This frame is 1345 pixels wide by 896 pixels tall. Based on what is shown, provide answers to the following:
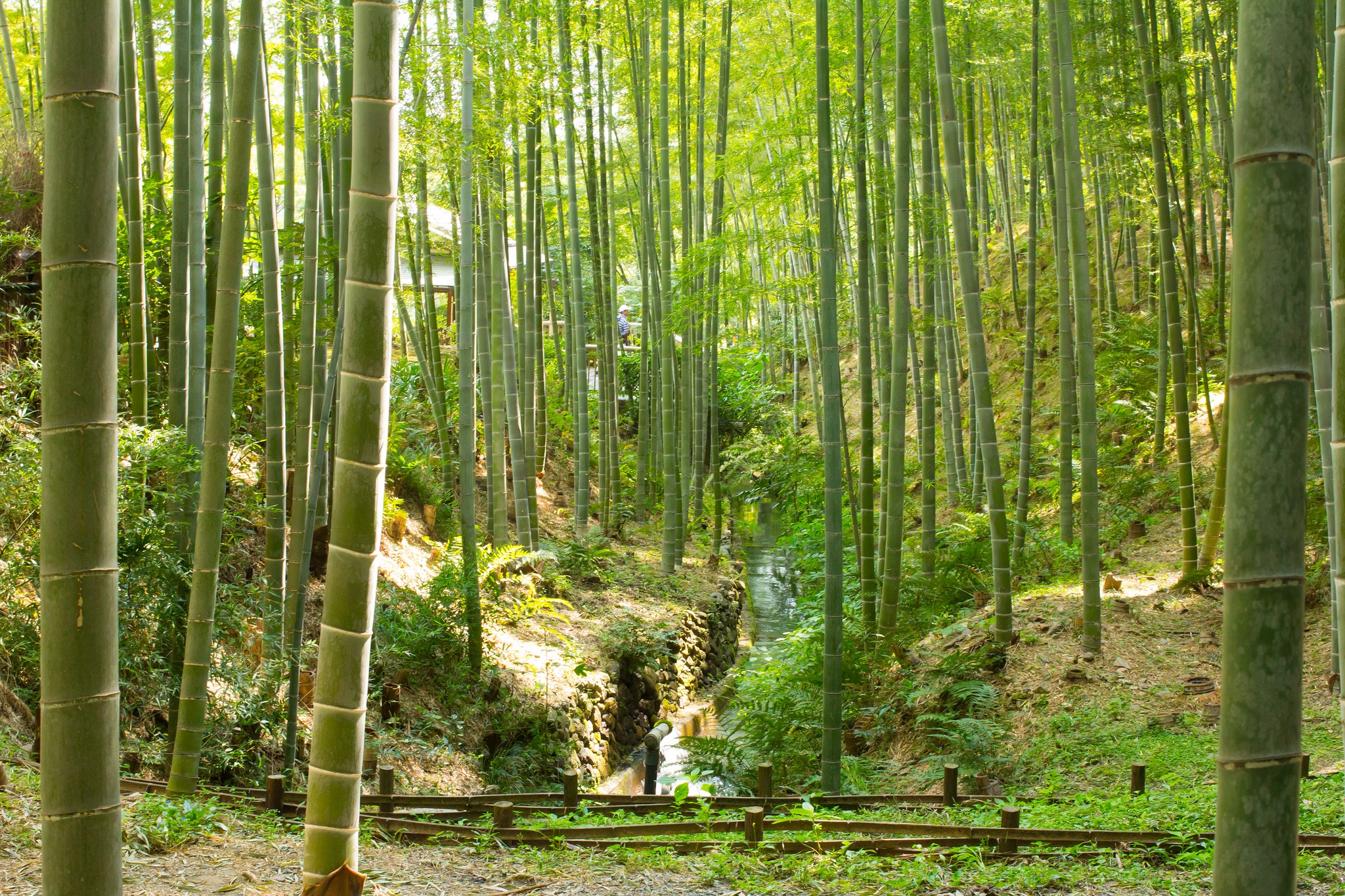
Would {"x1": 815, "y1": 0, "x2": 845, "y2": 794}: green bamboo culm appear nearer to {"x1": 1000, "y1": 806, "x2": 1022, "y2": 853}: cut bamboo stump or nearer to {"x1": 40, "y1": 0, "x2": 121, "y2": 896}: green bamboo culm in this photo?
{"x1": 1000, "y1": 806, "x2": 1022, "y2": 853}: cut bamboo stump

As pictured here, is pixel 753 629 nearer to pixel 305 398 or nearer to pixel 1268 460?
pixel 305 398

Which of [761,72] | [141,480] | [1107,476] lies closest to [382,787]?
[141,480]

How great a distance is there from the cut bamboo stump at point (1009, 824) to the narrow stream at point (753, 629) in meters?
2.73

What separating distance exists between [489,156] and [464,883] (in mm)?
5289

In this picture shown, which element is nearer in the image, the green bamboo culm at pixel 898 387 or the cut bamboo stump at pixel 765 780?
the cut bamboo stump at pixel 765 780

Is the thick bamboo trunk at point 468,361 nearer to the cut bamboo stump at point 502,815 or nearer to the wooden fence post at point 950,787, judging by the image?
the cut bamboo stump at point 502,815

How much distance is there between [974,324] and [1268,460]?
435cm

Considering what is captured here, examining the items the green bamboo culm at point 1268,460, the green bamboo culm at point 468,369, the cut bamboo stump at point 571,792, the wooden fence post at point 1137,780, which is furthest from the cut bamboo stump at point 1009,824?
the green bamboo culm at point 468,369

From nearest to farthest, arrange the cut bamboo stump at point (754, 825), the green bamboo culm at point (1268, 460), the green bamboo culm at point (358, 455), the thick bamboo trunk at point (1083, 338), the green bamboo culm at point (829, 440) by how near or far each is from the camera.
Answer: the green bamboo culm at point (1268, 460), the green bamboo culm at point (358, 455), the cut bamboo stump at point (754, 825), the green bamboo culm at point (829, 440), the thick bamboo trunk at point (1083, 338)

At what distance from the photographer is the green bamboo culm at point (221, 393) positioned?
2740 millimetres

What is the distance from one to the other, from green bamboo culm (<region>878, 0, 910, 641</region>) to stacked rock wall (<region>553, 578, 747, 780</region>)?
189 cm

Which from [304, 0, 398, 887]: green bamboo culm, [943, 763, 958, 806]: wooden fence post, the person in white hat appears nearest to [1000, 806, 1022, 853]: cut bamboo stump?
[943, 763, 958, 806]: wooden fence post

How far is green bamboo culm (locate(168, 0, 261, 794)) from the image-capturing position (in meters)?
2.74

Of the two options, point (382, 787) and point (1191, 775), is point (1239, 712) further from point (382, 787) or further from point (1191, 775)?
point (1191, 775)
